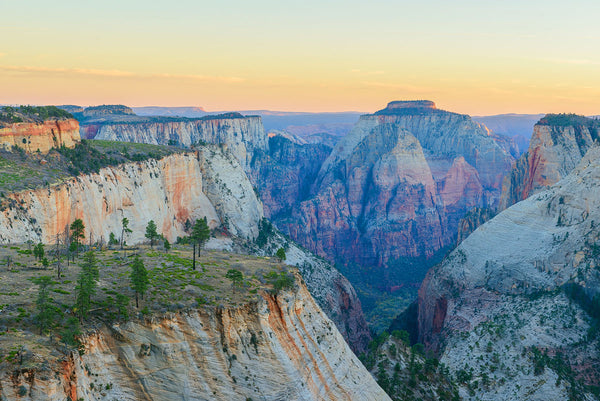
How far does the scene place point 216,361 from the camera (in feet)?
139

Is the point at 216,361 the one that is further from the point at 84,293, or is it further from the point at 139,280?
the point at 84,293

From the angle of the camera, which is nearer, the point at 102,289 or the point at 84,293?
the point at 84,293

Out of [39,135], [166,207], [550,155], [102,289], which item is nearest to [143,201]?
[166,207]

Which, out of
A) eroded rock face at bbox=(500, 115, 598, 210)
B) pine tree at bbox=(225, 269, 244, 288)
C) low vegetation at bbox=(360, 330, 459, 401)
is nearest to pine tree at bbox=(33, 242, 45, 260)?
pine tree at bbox=(225, 269, 244, 288)

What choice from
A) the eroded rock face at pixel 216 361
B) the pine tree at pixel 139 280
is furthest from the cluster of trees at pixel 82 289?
the eroded rock face at pixel 216 361

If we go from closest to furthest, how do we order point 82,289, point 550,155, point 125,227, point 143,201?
1. point 82,289
2. point 125,227
3. point 143,201
4. point 550,155

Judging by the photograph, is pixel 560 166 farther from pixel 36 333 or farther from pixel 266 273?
pixel 36 333

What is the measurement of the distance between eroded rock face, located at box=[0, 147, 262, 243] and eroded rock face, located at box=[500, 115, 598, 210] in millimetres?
73986

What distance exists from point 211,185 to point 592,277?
6820 centimetres

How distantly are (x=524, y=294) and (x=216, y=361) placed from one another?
64.7 meters

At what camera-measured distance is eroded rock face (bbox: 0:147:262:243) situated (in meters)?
65.6

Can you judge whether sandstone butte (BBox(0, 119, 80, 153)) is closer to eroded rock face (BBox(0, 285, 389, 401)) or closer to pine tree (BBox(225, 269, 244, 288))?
pine tree (BBox(225, 269, 244, 288))

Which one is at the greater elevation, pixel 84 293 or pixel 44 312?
pixel 84 293

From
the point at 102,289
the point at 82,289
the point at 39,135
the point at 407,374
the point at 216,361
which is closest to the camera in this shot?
the point at 82,289
